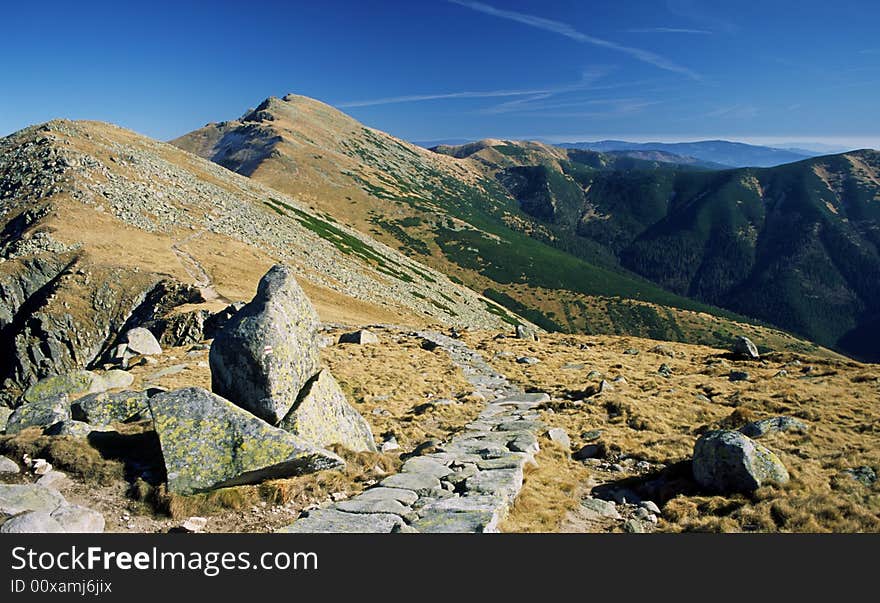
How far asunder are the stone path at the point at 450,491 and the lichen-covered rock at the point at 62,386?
51.7 ft

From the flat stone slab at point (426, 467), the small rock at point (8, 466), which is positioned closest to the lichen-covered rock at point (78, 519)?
the small rock at point (8, 466)

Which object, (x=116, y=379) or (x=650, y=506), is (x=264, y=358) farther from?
(x=116, y=379)

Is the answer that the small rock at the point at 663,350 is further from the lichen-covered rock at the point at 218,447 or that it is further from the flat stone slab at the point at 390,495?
the lichen-covered rock at the point at 218,447

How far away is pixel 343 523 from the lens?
1087cm

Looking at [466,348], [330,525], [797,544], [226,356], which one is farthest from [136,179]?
[797,544]

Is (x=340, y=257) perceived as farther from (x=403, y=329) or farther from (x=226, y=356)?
(x=226, y=356)

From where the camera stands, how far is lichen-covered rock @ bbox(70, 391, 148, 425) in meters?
15.9

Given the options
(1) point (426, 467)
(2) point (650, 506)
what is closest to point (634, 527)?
(2) point (650, 506)

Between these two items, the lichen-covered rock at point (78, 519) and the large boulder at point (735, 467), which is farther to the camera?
the large boulder at point (735, 467)

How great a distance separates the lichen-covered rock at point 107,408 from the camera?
1588 cm

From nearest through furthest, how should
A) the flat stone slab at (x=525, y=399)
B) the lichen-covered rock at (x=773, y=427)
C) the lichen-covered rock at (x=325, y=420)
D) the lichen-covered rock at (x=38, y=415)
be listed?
the lichen-covered rock at (x=38, y=415), the lichen-covered rock at (x=325, y=420), the lichen-covered rock at (x=773, y=427), the flat stone slab at (x=525, y=399)

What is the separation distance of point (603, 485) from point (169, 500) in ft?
44.4

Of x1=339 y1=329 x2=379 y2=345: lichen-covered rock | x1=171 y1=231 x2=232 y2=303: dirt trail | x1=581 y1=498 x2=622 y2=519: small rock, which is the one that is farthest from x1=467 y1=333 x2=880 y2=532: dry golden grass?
x1=171 y1=231 x2=232 y2=303: dirt trail

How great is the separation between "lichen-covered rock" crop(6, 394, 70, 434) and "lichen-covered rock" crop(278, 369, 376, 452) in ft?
23.9
